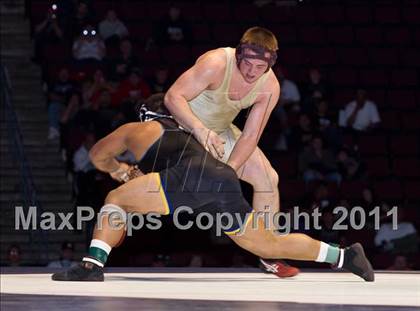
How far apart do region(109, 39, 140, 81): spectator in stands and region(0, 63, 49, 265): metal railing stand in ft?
3.37

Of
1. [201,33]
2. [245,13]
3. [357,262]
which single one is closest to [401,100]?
[245,13]

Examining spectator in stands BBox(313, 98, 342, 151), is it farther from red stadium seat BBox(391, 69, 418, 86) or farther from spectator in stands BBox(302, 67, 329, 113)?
red stadium seat BBox(391, 69, 418, 86)

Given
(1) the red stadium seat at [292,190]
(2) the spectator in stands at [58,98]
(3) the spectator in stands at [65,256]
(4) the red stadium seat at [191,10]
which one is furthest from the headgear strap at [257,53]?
(4) the red stadium seat at [191,10]

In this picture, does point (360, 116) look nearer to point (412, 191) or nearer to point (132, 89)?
point (412, 191)

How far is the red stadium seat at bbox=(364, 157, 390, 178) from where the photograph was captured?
11445 millimetres

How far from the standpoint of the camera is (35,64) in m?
12.2

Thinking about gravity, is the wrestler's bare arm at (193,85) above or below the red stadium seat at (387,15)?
below

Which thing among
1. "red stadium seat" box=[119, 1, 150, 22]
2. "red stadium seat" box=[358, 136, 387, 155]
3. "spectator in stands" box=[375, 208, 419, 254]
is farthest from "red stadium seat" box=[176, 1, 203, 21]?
"spectator in stands" box=[375, 208, 419, 254]

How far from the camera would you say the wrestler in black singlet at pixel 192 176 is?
209 inches

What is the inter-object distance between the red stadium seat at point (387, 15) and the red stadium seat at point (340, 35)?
417mm

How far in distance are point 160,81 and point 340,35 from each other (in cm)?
260

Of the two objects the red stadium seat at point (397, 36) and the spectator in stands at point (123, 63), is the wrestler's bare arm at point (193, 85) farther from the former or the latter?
the red stadium seat at point (397, 36)

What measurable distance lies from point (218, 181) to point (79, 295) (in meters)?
1.00

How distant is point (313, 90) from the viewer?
38.6 ft
